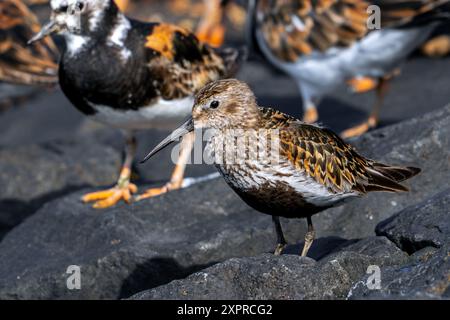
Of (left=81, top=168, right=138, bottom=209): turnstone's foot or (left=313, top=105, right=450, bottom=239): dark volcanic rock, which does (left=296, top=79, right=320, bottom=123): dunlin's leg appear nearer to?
(left=81, top=168, right=138, bottom=209): turnstone's foot

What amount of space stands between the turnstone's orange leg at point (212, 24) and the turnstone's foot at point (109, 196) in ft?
19.5

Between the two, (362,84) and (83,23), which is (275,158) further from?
(362,84)

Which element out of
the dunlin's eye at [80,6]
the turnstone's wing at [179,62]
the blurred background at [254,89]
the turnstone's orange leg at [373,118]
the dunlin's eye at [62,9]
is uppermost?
the dunlin's eye at [80,6]

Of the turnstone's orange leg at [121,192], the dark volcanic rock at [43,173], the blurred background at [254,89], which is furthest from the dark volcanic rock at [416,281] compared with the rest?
the dark volcanic rock at [43,173]

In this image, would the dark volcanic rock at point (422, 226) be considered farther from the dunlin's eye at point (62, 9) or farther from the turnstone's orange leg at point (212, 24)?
the turnstone's orange leg at point (212, 24)

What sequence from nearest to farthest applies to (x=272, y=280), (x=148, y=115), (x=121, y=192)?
(x=272, y=280) < (x=148, y=115) < (x=121, y=192)

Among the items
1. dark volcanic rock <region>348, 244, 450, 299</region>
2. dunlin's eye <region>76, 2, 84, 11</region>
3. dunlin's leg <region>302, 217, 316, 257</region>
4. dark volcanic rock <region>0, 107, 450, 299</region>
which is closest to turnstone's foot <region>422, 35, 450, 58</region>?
dark volcanic rock <region>0, 107, 450, 299</region>

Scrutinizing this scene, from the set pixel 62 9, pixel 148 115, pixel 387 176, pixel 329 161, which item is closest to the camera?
pixel 329 161

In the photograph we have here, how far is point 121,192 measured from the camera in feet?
29.6

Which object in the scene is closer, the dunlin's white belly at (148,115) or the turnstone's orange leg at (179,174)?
the dunlin's white belly at (148,115)

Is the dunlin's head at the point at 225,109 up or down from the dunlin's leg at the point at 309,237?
up

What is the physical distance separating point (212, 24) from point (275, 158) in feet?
29.2

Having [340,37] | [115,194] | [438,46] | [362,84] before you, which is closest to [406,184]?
[115,194]

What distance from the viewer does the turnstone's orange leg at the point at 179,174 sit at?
8992mm
